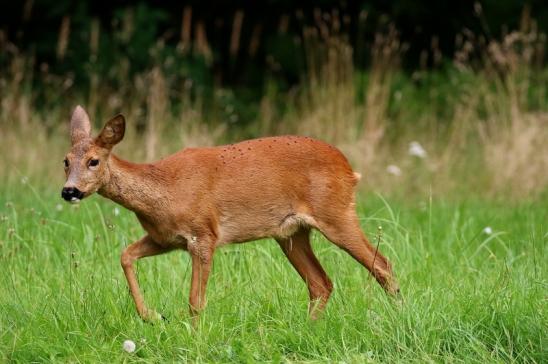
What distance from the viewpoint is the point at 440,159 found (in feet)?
36.1

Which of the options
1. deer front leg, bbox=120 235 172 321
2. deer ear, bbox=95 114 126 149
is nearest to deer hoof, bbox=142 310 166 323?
deer front leg, bbox=120 235 172 321

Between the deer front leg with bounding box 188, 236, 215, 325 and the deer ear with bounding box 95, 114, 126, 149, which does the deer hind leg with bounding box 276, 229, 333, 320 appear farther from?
the deer ear with bounding box 95, 114, 126, 149

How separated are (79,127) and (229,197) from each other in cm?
81

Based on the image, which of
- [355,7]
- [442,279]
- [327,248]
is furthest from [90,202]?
[355,7]

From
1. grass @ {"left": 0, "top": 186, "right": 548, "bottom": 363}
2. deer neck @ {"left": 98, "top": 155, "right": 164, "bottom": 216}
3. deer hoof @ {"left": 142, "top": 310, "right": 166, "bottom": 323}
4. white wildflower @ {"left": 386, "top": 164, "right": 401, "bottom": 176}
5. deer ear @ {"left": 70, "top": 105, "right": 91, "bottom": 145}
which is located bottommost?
white wildflower @ {"left": 386, "top": 164, "right": 401, "bottom": 176}

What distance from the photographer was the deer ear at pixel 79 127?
558cm

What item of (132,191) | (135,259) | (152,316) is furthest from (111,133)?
(152,316)

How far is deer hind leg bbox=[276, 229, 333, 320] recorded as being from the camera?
6027 millimetres

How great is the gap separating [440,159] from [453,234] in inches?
150

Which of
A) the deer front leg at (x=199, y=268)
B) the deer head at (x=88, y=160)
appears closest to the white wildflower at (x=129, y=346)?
the deer front leg at (x=199, y=268)

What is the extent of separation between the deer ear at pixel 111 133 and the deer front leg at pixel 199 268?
1.96ft

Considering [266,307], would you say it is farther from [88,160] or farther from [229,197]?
[88,160]

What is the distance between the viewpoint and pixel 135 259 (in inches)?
222

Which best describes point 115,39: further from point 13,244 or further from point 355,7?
point 13,244
